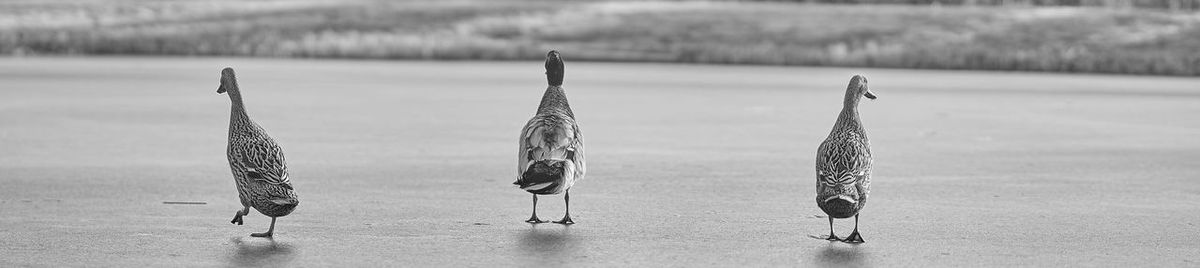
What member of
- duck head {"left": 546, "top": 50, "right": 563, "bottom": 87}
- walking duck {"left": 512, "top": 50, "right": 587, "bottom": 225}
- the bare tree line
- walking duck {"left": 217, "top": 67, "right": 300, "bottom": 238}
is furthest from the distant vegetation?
walking duck {"left": 217, "top": 67, "right": 300, "bottom": 238}

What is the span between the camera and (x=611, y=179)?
42.5 feet

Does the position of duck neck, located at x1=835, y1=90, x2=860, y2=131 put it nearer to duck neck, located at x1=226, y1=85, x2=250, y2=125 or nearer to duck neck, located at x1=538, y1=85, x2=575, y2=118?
Result: duck neck, located at x1=538, y1=85, x2=575, y2=118

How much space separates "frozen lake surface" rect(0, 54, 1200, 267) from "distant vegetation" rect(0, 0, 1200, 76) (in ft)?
42.1

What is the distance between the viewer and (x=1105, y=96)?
1016 inches

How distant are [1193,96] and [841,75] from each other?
7859 mm

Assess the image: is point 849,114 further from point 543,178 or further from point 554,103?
point 554,103

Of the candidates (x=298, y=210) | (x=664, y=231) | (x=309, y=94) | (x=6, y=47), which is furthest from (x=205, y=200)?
(x=6, y=47)

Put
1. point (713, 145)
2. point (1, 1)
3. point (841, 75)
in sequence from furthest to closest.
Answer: point (1, 1) < point (841, 75) < point (713, 145)

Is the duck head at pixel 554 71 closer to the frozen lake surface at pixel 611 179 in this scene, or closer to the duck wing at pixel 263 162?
the frozen lake surface at pixel 611 179

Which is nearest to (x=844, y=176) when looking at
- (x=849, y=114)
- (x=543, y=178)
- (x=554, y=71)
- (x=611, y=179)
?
(x=849, y=114)

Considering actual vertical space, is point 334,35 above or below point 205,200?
below

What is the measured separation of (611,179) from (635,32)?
3410 cm

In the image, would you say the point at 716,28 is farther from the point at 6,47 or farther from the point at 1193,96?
the point at 1193,96

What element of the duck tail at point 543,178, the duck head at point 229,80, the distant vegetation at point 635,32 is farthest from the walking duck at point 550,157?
the distant vegetation at point 635,32
